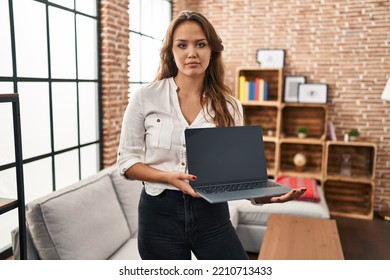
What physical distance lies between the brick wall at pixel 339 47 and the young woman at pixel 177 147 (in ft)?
10.8

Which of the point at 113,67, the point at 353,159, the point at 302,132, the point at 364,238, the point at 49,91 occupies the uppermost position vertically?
the point at 113,67

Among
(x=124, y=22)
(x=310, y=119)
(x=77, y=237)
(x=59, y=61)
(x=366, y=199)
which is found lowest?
(x=366, y=199)

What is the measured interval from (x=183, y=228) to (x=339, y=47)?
3552 millimetres

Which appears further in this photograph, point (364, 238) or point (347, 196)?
point (347, 196)

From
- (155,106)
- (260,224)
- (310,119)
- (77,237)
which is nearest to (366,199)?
(310,119)

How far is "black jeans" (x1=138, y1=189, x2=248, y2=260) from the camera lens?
1.17 meters

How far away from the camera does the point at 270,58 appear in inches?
169

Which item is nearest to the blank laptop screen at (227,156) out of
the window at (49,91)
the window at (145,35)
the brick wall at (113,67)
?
the window at (49,91)

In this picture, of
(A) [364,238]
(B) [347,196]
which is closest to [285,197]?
(A) [364,238]

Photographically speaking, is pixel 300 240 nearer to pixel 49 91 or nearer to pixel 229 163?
pixel 229 163

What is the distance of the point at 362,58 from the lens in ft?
13.4

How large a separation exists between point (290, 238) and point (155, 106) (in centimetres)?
170

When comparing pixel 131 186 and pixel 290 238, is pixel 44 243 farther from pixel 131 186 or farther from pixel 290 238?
pixel 290 238
